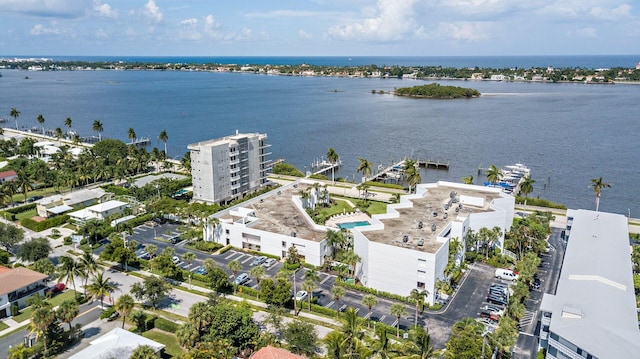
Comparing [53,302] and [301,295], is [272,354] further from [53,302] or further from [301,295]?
[53,302]

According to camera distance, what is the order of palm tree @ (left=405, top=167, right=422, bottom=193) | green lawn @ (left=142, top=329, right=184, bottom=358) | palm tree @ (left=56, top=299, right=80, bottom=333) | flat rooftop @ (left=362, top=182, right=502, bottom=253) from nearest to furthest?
1. palm tree @ (left=56, top=299, right=80, bottom=333)
2. green lawn @ (left=142, top=329, right=184, bottom=358)
3. flat rooftop @ (left=362, top=182, right=502, bottom=253)
4. palm tree @ (left=405, top=167, right=422, bottom=193)

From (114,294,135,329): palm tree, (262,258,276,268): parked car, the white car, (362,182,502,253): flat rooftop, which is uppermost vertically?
(362,182,502,253): flat rooftop

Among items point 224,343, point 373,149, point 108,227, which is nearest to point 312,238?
point 224,343

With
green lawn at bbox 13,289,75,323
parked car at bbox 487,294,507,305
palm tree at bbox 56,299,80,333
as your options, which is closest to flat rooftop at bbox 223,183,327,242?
parked car at bbox 487,294,507,305

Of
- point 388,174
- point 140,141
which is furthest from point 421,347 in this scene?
point 140,141

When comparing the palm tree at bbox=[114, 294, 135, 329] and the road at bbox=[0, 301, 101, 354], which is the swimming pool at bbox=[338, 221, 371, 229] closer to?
the road at bbox=[0, 301, 101, 354]
